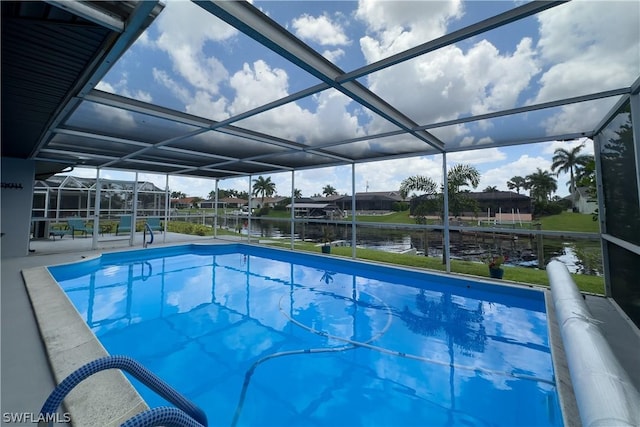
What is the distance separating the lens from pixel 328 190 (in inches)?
418

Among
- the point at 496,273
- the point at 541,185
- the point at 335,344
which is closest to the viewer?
the point at 335,344

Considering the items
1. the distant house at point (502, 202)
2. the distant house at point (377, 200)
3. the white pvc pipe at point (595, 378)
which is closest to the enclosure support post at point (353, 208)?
the distant house at point (377, 200)

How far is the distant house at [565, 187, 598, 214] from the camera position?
4769 millimetres

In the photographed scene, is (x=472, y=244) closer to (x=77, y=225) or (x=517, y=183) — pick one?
(x=517, y=183)

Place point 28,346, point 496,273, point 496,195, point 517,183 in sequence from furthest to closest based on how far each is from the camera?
point 496,195 < point 517,183 < point 496,273 < point 28,346

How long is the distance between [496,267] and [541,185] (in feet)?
6.57

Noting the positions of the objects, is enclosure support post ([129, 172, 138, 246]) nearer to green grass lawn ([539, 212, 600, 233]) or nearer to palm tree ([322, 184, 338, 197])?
palm tree ([322, 184, 338, 197])

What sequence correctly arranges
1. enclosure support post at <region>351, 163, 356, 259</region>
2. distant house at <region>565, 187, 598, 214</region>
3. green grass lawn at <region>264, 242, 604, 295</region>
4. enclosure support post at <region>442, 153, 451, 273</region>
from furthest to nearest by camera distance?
enclosure support post at <region>351, 163, 356, 259</region> < enclosure support post at <region>442, 153, 451, 273</region> < green grass lawn at <region>264, 242, 604, 295</region> < distant house at <region>565, 187, 598, 214</region>

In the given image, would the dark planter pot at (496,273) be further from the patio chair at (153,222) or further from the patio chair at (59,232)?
the patio chair at (59,232)

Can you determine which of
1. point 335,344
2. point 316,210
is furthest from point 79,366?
point 316,210

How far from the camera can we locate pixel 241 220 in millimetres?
12062

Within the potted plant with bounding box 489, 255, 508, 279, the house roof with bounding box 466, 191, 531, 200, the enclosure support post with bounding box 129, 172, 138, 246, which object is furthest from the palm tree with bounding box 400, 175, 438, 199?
the enclosure support post with bounding box 129, 172, 138, 246

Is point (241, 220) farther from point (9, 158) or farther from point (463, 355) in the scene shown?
point (463, 355)

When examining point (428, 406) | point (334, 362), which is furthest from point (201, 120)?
point (428, 406)
